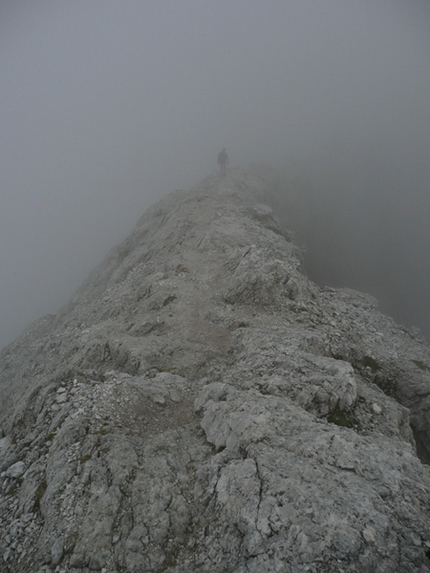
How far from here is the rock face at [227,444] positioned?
10.2m

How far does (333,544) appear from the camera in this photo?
9.34 metres

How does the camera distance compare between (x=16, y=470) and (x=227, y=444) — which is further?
(x=16, y=470)

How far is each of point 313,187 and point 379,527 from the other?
10637 centimetres

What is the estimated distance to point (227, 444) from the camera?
44.5 feet

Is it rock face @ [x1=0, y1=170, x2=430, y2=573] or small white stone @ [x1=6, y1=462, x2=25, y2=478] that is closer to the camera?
rock face @ [x1=0, y1=170, x2=430, y2=573]

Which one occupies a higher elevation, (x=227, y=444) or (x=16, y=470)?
(x=16, y=470)

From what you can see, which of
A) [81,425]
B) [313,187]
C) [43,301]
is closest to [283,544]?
[81,425]

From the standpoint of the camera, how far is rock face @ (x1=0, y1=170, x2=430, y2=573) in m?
10.2

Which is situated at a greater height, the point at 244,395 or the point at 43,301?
the point at 244,395

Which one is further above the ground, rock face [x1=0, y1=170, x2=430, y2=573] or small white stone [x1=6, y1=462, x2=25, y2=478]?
small white stone [x1=6, y1=462, x2=25, y2=478]

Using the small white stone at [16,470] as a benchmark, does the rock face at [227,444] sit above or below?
below

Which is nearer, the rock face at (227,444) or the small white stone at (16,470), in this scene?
the rock face at (227,444)

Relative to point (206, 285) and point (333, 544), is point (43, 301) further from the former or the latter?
point (333, 544)

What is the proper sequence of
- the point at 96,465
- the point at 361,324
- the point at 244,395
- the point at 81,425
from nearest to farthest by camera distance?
the point at 96,465 → the point at 81,425 → the point at 244,395 → the point at 361,324
